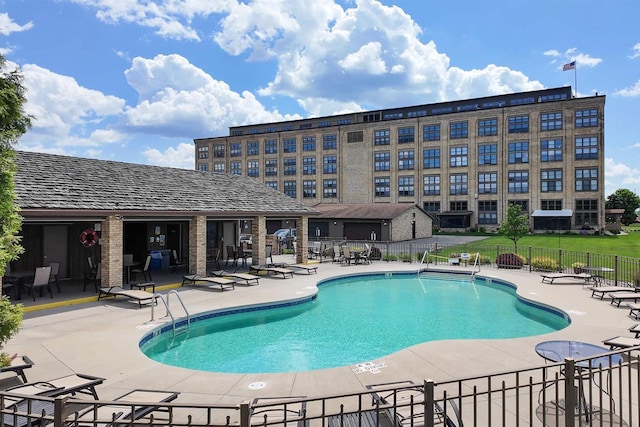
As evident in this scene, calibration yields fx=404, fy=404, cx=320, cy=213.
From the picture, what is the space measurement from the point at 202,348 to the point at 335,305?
6.17 metres

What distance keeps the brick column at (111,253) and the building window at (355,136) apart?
2247 inches

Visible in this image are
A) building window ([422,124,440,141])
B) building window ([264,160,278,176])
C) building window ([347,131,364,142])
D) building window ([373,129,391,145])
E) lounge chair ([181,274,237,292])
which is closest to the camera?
lounge chair ([181,274,237,292])

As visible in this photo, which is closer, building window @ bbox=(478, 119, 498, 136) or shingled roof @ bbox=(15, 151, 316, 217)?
shingled roof @ bbox=(15, 151, 316, 217)

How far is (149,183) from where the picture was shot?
18922mm

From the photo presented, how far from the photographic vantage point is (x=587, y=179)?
5456cm

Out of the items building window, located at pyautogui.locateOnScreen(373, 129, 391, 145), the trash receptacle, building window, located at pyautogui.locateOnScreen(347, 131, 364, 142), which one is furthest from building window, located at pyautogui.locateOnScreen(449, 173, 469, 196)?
the trash receptacle

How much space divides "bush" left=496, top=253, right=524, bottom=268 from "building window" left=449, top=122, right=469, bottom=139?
4307cm

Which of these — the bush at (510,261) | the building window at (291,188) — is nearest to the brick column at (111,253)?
the bush at (510,261)

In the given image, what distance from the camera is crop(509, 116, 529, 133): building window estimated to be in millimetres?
57531

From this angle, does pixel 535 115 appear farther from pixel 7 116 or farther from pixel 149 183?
pixel 7 116

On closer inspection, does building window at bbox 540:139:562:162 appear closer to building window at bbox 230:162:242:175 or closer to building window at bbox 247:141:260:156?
building window at bbox 247:141:260:156

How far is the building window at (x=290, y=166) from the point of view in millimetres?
74375

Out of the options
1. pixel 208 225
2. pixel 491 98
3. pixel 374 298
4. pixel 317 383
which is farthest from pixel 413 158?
pixel 317 383

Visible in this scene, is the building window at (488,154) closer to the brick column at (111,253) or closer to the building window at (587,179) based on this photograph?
the building window at (587,179)
